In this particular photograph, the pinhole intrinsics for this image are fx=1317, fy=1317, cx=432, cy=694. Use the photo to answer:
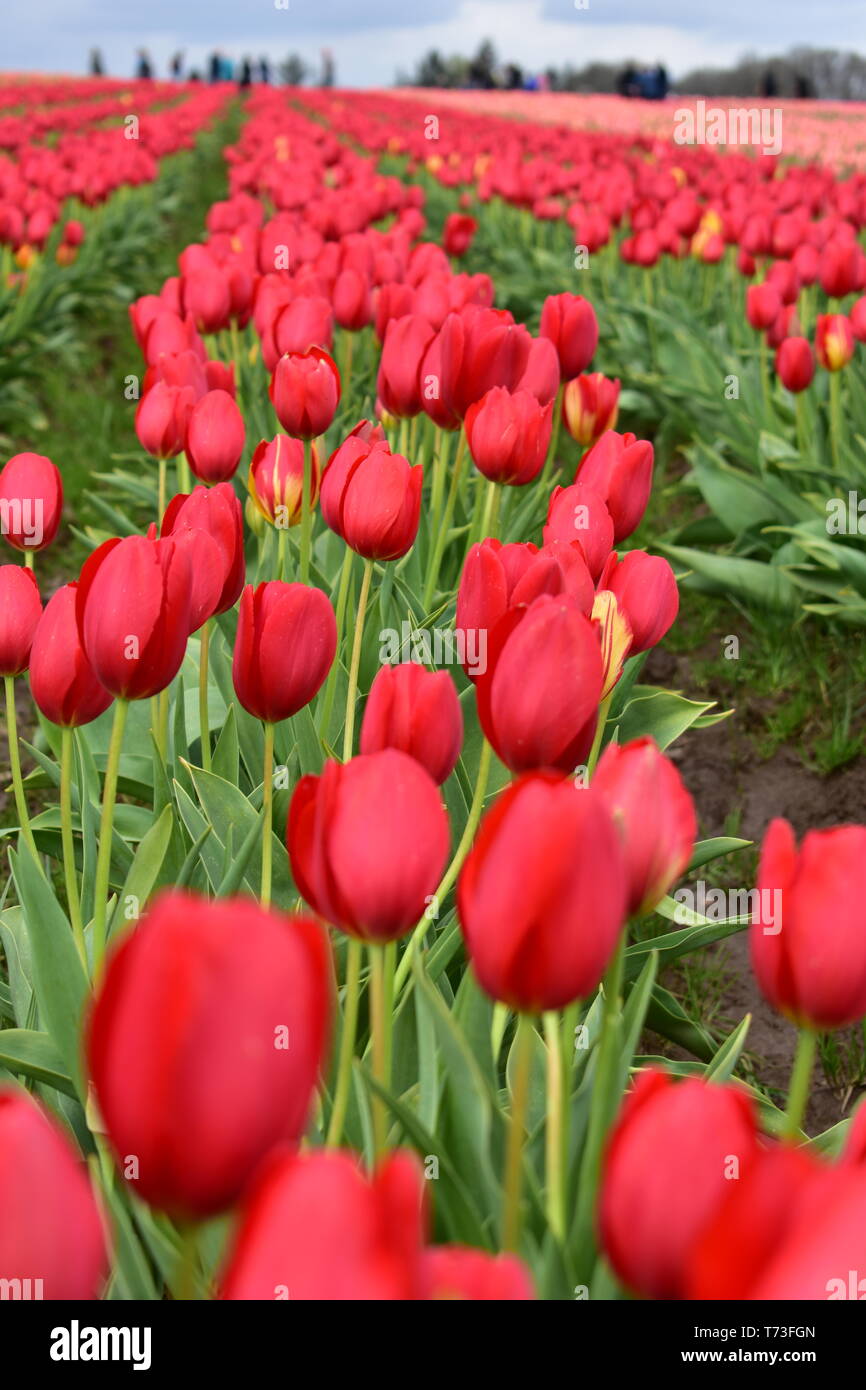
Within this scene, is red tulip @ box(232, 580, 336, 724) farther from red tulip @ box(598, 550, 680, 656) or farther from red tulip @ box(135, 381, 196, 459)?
red tulip @ box(135, 381, 196, 459)

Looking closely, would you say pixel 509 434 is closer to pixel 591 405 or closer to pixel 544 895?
pixel 591 405

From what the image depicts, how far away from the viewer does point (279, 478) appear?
2.07 m

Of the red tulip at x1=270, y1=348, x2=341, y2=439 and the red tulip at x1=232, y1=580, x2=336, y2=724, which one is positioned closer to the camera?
the red tulip at x1=232, y1=580, x2=336, y2=724

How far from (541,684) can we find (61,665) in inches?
20.2

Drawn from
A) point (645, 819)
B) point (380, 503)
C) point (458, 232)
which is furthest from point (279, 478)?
point (458, 232)

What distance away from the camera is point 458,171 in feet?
30.8

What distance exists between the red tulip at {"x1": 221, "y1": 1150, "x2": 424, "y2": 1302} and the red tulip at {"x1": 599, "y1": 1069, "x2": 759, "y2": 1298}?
6.1 inches

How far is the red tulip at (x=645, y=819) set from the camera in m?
0.90

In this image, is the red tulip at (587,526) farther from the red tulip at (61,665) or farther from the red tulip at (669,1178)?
the red tulip at (669,1178)

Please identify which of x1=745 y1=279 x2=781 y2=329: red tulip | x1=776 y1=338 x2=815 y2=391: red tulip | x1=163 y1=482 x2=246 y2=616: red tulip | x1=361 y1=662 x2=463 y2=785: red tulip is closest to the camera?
x1=361 y1=662 x2=463 y2=785: red tulip

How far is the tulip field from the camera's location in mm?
538

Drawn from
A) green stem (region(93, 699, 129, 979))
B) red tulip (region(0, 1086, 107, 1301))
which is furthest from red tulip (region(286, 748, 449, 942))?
green stem (region(93, 699, 129, 979))

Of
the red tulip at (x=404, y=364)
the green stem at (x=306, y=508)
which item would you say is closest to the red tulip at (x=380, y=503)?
the green stem at (x=306, y=508)

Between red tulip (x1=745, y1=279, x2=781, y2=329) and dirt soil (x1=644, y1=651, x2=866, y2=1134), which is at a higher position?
red tulip (x1=745, y1=279, x2=781, y2=329)
